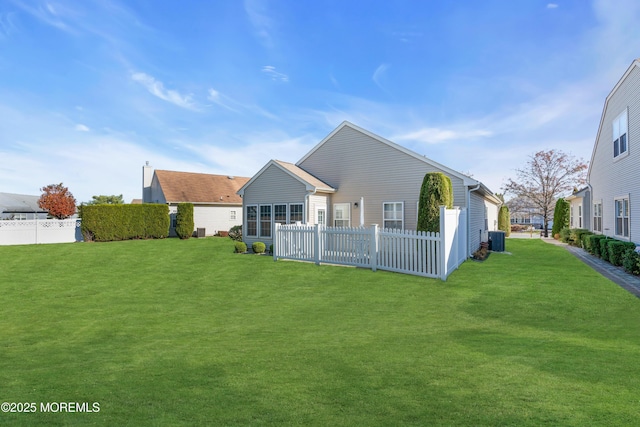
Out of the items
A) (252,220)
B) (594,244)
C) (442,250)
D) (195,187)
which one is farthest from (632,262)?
(195,187)

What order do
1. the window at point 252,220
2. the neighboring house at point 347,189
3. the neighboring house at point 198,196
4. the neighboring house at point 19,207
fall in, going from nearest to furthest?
the neighboring house at point 347,189 → the window at point 252,220 → the neighboring house at point 198,196 → the neighboring house at point 19,207

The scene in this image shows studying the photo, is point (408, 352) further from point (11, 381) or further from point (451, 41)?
point (451, 41)

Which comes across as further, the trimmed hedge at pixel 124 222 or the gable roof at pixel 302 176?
the trimmed hedge at pixel 124 222

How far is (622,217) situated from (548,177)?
82.8 ft

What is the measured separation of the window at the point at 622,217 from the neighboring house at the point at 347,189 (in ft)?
17.5

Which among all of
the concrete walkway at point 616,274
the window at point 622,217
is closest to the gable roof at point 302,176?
the concrete walkway at point 616,274

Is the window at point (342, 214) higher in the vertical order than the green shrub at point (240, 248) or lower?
higher

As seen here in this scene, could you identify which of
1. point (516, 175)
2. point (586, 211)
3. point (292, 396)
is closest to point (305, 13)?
point (292, 396)

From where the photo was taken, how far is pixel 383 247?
1199cm

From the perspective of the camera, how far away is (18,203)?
50.9 meters

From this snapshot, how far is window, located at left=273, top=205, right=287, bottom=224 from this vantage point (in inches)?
724

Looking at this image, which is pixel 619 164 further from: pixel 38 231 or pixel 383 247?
pixel 38 231

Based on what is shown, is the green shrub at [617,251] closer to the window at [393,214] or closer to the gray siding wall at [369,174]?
the gray siding wall at [369,174]

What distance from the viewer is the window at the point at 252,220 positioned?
64.4ft
